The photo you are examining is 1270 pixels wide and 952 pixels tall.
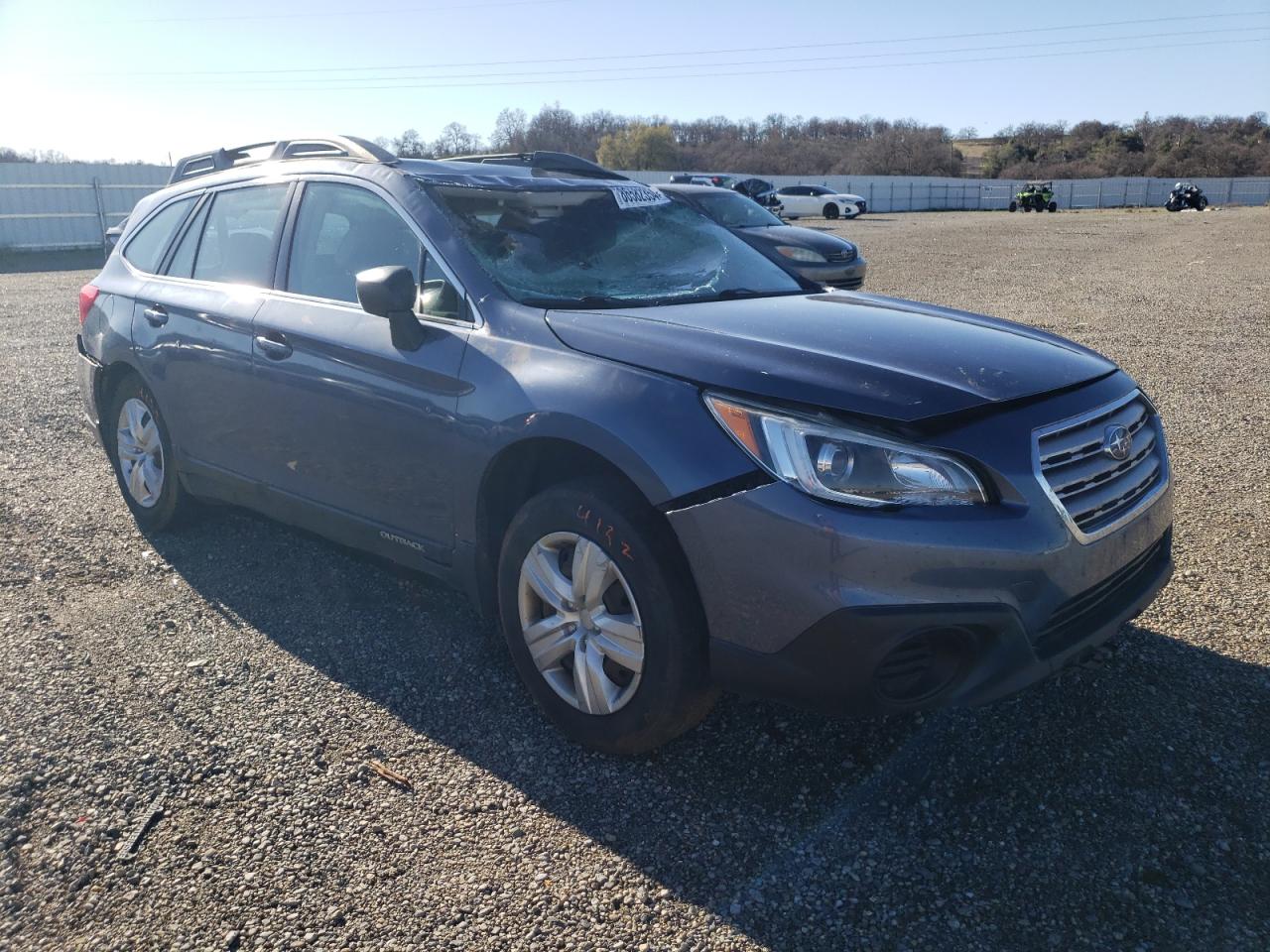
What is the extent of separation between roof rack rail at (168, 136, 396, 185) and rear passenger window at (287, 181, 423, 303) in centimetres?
19

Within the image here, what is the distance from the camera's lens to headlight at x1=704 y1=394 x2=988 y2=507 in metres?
2.52

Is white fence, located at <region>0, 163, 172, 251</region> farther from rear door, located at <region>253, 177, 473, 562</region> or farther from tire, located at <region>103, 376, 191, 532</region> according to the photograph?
rear door, located at <region>253, 177, 473, 562</region>

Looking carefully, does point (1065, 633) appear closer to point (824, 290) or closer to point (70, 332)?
point (824, 290)

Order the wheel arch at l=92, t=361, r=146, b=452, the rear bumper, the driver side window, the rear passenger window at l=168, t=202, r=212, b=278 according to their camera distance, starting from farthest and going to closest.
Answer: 1. the rear bumper
2. the wheel arch at l=92, t=361, r=146, b=452
3. the rear passenger window at l=168, t=202, r=212, b=278
4. the driver side window

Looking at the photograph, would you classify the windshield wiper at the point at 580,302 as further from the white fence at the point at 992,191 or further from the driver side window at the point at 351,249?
the white fence at the point at 992,191

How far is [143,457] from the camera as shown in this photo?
16.4 ft

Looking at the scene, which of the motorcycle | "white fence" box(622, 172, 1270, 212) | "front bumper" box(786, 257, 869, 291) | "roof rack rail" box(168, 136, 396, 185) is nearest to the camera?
"roof rack rail" box(168, 136, 396, 185)

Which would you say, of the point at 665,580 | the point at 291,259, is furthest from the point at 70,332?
the point at 665,580

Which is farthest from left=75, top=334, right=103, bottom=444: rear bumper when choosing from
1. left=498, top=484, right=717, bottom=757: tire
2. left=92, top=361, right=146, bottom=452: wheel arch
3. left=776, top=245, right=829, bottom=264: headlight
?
left=776, top=245, right=829, bottom=264: headlight

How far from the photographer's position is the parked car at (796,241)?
40.7 ft

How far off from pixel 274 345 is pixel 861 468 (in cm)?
247

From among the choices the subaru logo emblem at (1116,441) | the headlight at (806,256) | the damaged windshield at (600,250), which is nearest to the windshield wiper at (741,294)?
the damaged windshield at (600,250)

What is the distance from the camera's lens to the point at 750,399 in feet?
8.73

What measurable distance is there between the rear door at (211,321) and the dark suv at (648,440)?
2 centimetres
